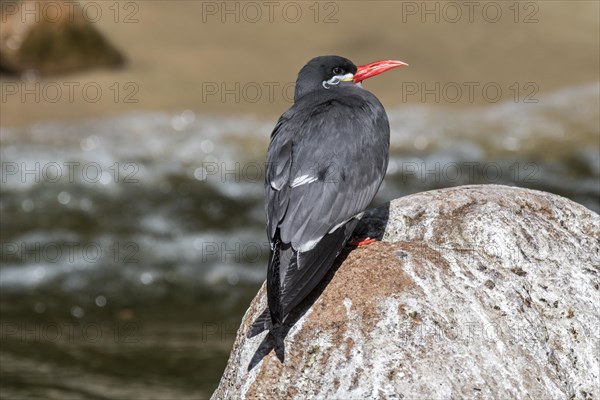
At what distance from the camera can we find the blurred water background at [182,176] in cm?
1034

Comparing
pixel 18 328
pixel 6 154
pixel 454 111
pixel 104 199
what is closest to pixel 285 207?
pixel 18 328

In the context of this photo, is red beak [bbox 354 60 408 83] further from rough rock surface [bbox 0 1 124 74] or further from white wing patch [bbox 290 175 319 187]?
rough rock surface [bbox 0 1 124 74]

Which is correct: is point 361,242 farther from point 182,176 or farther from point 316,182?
point 182,176

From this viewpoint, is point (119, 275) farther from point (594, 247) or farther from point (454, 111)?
point (594, 247)

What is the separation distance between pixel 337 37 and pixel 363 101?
12415 mm

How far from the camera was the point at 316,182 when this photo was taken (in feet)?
16.7

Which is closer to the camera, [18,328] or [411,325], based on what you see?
[411,325]

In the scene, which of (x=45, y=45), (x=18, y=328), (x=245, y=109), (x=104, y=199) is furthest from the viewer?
(x=45, y=45)

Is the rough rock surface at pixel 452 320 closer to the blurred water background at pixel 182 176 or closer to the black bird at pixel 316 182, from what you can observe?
the black bird at pixel 316 182

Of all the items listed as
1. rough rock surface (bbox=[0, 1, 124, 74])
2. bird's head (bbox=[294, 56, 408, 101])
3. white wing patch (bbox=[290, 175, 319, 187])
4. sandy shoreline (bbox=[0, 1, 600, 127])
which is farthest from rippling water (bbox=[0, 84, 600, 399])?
white wing patch (bbox=[290, 175, 319, 187])

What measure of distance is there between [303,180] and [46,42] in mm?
12988

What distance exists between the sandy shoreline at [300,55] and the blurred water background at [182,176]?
5 centimetres

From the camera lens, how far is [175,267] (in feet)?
40.4

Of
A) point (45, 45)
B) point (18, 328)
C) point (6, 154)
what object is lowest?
point (18, 328)
